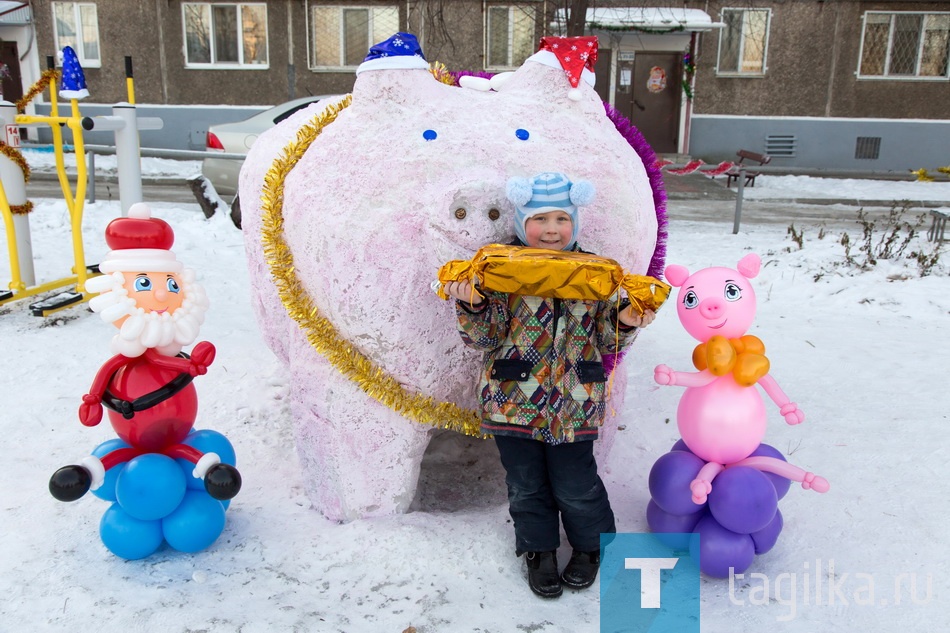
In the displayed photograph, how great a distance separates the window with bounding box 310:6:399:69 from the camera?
16125 mm

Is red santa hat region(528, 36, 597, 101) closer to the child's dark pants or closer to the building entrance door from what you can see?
the child's dark pants

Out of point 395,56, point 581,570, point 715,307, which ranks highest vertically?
point 395,56

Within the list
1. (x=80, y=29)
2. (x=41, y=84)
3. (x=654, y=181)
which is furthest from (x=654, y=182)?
(x=80, y=29)

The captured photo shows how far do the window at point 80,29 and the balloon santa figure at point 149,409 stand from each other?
53.4ft

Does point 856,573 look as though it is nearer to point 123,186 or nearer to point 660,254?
point 660,254

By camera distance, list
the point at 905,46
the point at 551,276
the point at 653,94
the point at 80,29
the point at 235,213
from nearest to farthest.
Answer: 1. the point at 551,276
2. the point at 235,213
3. the point at 905,46
4. the point at 80,29
5. the point at 653,94

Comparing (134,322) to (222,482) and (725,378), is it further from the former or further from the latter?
(725,378)

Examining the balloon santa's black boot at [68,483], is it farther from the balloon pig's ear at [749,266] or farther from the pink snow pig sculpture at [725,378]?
the balloon pig's ear at [749,266]

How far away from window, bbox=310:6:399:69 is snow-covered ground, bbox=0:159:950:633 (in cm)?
1245

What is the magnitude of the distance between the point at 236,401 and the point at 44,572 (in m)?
1.50

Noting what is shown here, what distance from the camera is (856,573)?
255 centimetres

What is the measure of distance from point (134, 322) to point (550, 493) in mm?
1469

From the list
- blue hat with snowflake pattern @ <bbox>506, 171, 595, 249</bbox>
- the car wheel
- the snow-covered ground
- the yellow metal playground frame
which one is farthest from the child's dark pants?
the car wheel

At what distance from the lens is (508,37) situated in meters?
16.2
